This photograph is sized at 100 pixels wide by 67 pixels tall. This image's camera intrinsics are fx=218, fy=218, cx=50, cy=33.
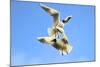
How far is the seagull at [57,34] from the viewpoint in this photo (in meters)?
2.48

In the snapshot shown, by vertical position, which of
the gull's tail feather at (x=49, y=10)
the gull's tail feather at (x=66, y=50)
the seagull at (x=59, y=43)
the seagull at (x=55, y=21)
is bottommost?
the gull's tail feather at (x=66, y=50)

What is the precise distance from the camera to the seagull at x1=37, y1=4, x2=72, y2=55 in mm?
2477

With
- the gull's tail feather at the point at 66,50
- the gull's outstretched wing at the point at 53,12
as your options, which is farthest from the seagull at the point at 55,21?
the gull's tail feather at the point at 66,50

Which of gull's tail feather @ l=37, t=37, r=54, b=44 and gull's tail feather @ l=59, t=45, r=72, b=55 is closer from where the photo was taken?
gull's tail feather @ l=37, t=37, r=54, b=44

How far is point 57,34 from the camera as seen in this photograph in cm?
252

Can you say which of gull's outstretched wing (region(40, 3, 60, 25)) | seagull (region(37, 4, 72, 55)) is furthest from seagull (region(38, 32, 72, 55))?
gull's outstretched wing (region(40, 3, 60, 25))

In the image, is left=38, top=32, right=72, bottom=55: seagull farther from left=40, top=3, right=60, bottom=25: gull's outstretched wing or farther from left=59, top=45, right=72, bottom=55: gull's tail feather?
left=40, top=3, right=60, bottom=25: gull's outstretched wing

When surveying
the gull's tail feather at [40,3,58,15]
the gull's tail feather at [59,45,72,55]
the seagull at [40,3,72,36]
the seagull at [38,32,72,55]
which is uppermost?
the gull's tail feather at [40,3,58,15]

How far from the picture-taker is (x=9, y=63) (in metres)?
2.30

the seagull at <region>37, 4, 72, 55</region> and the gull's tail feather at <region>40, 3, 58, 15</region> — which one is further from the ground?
the gull's tail feather at <region>40, 3, 58, 15</region>

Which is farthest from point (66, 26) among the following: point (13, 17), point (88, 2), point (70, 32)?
point (13, 17)

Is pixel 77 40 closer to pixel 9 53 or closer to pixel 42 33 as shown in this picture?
pixel 42 33

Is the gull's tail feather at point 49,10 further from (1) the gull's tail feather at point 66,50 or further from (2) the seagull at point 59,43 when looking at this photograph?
(1) the gull's tail feather at point 66,50

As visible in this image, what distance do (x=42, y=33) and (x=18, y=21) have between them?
0.99 ft
